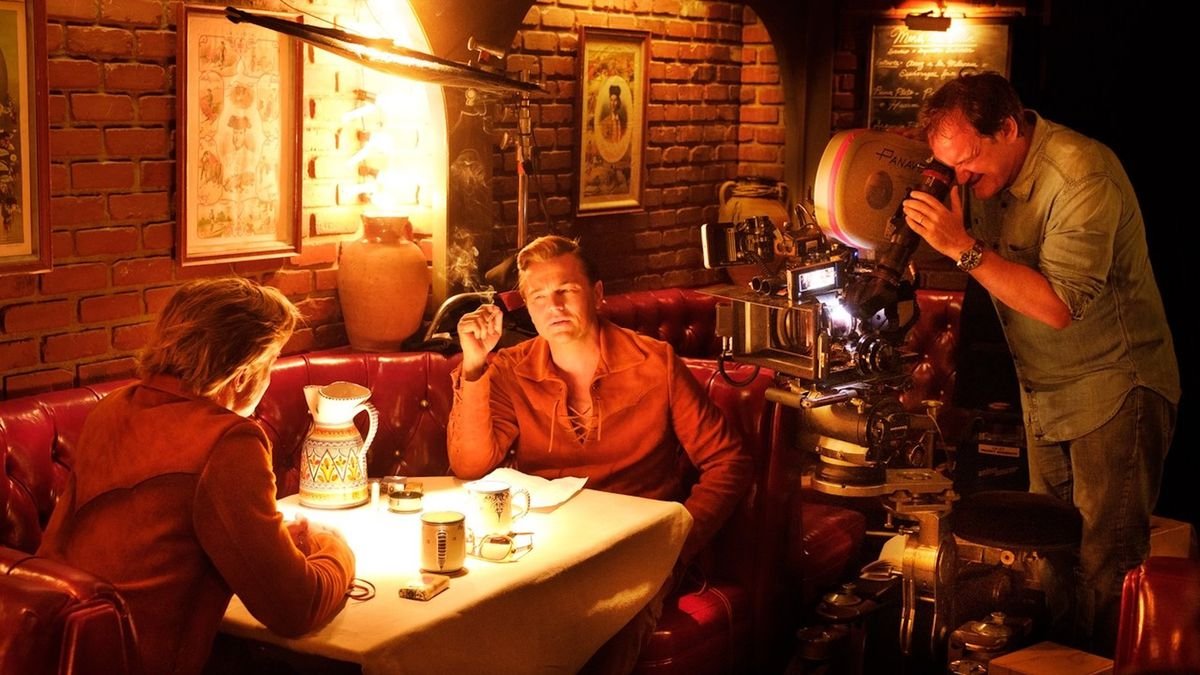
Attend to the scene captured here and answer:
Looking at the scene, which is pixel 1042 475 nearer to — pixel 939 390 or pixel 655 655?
pixel 655 655

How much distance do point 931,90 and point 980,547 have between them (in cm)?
297

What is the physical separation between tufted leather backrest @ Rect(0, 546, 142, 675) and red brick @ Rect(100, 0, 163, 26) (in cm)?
174

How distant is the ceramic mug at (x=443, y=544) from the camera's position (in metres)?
2.52

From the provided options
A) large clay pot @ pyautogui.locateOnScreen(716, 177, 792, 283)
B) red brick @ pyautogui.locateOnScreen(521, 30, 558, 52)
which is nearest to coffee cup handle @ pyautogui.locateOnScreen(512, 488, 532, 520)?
red brick @ pyautogui.locateOnScreen(521, 30, 558, 52)

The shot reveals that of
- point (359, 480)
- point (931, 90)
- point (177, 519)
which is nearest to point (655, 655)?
point (359, 480)

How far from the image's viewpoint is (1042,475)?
354cm

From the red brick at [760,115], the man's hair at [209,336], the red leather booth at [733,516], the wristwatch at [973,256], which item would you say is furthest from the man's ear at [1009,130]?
the red brick at [760,115]

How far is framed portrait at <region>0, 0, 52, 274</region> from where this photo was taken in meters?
3.09

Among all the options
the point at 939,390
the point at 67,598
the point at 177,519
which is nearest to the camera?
the point at 67,598

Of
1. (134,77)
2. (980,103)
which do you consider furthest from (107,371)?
(980,103)

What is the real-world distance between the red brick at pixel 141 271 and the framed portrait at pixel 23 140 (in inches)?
10.1

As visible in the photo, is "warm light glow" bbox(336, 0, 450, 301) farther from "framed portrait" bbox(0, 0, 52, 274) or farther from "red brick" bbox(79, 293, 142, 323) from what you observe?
"framed portrait" bbox(0, 0, 52, 274)

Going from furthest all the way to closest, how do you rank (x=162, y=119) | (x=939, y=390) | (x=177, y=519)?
1. (x=939, y=390)
2. (x=162, y=119)
3. (x=177, y=519)

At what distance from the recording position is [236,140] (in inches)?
147
